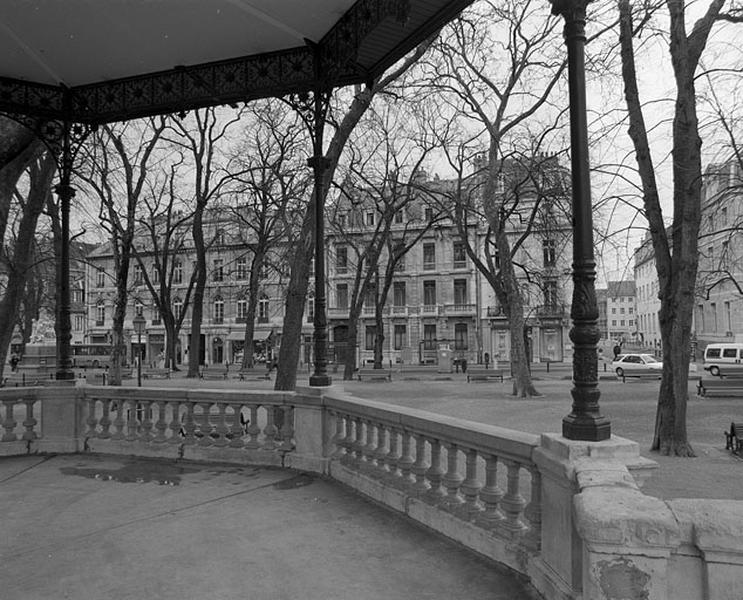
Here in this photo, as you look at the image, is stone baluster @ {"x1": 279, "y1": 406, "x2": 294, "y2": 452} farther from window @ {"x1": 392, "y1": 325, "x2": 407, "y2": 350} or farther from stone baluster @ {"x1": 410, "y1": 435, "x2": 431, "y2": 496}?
window @ {"x1": 392, "y1": 325, "x2": 407, "y2": 350}

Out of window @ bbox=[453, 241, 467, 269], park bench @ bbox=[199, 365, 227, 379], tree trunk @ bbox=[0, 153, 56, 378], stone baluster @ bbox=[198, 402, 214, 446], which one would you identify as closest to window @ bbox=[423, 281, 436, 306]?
window @ bbox=[453, 241, 467, 269]

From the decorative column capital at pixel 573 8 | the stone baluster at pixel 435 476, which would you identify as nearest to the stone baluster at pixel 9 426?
the stone baluster at pixel 435 476

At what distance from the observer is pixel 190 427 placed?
26.4 feet

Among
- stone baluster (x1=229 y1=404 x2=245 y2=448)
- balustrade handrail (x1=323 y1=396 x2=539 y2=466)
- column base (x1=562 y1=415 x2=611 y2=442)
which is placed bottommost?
stone baluster (x1=229 y1=404 x2=245 y2=448)

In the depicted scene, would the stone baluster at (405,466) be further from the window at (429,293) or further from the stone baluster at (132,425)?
the window at (429,293)

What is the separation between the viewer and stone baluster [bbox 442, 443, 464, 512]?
15.9 feet

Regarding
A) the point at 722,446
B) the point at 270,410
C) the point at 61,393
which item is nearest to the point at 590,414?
the point at 270,410

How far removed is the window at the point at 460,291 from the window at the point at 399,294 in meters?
5.17

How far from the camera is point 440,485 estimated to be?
16.8 feet

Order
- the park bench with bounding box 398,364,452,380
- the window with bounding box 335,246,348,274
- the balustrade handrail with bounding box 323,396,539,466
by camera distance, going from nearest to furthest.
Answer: the balustrade handrail with bounding box 323,396,539,466 → the park bench with bounding box 398,364,452,380 → the window with bounding box 335,246,348,274

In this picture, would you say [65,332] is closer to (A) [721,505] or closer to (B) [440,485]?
(B) [440,485]

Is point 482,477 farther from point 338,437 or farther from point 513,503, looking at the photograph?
point 513,503

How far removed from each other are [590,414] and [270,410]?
15.9ft

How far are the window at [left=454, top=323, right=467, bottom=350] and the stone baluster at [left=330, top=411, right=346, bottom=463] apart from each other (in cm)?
5152
